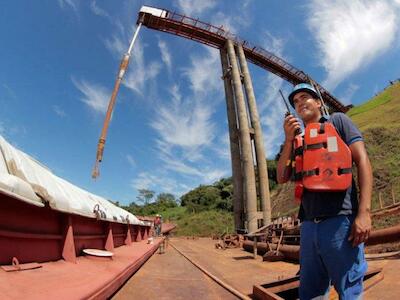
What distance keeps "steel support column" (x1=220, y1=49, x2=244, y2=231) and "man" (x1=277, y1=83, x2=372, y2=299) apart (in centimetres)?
1914

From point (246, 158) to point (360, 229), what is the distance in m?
18.0

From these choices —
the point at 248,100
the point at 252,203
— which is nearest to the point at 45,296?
the point at 252,203

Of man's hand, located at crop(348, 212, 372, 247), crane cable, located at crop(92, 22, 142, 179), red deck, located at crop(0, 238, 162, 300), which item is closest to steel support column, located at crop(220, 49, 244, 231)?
crane cable, located at crop(92, 22, 142, 179)

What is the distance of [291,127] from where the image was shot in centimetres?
246

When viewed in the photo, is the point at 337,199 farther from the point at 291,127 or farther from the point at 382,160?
the point at 382,160

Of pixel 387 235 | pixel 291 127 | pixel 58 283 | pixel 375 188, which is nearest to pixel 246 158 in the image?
pixel 375 188

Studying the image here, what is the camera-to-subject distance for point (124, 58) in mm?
10281

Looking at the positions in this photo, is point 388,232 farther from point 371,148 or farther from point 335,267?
point 371,148

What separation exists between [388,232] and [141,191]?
96501mm

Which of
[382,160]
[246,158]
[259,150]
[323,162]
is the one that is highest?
[382,160]

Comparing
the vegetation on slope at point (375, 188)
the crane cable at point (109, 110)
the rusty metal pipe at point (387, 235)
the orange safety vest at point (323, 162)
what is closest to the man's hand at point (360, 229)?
the orange safety vest at point (323, 162)

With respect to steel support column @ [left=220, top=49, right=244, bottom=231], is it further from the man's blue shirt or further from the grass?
the man's blue shirt

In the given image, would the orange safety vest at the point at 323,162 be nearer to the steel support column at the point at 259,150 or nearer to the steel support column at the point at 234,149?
the steel support column at the point at 259,150

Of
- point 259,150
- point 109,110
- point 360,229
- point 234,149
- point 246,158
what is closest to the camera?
point 360,229
